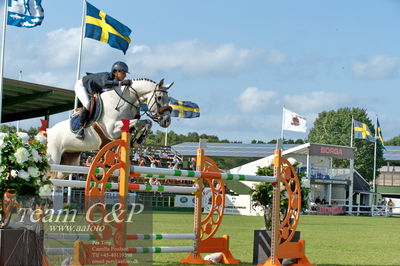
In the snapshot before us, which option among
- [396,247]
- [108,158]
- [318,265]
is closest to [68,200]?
[108,158]

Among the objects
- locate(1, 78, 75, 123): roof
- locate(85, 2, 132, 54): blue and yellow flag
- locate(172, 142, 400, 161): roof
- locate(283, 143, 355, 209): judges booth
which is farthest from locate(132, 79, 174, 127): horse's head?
locate(172, 142, 400, 161): roof

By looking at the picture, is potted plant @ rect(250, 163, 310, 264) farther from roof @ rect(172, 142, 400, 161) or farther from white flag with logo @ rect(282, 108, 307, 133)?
roof @ rect(172, 142, 400, 161)

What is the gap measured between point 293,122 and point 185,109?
230 inches

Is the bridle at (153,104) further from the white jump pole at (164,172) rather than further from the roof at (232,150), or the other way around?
the roof at (232,150)

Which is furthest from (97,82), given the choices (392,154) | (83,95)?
(392,154)

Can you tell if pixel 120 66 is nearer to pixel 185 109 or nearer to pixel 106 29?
pixel 106 29

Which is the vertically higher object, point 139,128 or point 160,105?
point 160,105

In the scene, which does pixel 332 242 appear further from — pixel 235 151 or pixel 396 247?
pixel 235 151

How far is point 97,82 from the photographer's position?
8273 millimetres

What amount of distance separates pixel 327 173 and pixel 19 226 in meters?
36.4

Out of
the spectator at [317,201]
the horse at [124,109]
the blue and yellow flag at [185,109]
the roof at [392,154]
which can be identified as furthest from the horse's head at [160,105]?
the roof at [392,154]

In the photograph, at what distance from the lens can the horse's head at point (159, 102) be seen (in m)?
7.87

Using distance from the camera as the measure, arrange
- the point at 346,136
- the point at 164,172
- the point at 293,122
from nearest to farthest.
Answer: the point at 164,172, the point at 293,122, the point at 346,136

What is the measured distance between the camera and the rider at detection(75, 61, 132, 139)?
26.6 feet
